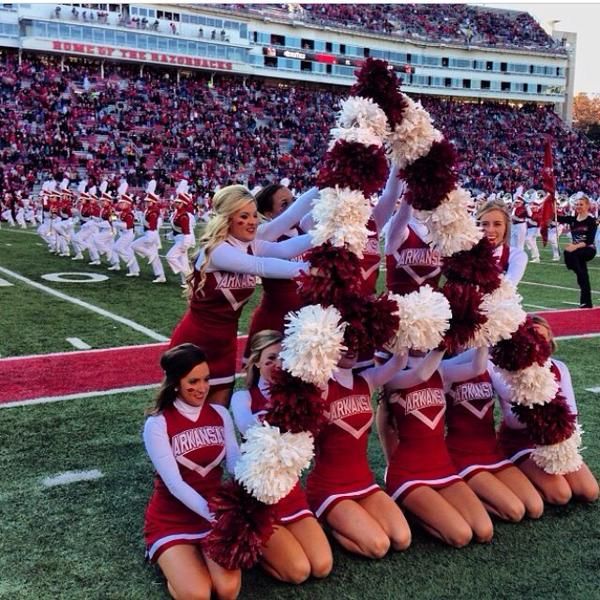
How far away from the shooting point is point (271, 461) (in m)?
2.91

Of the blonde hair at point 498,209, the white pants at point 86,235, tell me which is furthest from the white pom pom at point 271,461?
the white pants at point 86,235

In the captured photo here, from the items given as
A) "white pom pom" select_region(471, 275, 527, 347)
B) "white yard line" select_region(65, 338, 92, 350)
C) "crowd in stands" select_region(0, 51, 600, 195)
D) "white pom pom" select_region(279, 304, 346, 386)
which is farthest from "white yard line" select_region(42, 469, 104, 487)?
"crowd in stands" select_region(0, 51, 600, 195)

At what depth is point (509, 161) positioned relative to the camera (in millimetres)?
45750

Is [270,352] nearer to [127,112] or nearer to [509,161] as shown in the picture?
[127,112]

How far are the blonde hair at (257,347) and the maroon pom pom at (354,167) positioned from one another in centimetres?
70

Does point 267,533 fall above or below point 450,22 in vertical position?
below

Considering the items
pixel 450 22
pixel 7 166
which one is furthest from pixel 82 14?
pixel 450 22

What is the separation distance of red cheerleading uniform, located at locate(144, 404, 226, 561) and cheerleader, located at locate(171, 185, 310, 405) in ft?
1.81

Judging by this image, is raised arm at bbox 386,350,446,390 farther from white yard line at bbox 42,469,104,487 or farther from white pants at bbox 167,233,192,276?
white pants at bbox 167,233,192,276

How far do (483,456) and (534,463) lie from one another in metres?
0.28

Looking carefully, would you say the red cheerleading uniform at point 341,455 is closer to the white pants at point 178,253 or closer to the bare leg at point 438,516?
the bare leg at point 438,516

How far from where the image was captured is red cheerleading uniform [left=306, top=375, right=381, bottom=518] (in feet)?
11.0

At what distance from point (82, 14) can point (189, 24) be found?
6.59 metres

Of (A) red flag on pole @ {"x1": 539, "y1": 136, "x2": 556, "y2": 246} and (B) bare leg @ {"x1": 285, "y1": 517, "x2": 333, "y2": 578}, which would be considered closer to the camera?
(B) bare leg @ {"x1": 285, "y1": 517, "x2": 333, "y2": 578}
